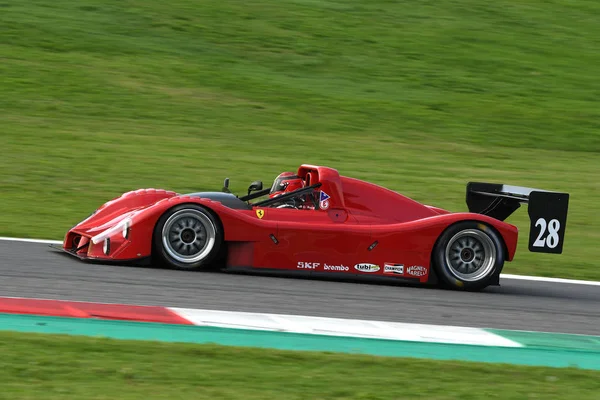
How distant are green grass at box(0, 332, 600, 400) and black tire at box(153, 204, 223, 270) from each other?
2401mm

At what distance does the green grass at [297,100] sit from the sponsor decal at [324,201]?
9.28 feet

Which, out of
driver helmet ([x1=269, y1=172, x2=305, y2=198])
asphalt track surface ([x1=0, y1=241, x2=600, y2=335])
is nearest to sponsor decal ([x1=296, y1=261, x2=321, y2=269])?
asphalt track surface ([x1=0, y1=241, x2=600, y2=335])

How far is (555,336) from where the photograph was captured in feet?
22.7

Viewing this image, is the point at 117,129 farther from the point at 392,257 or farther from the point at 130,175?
the point at 392,257

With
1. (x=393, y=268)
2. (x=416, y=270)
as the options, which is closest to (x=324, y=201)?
(x=393, y=268)

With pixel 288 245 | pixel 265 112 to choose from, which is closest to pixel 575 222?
pixel 288 245

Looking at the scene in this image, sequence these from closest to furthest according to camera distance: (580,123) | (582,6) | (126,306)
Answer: (126,306), (580,123), (582,6)

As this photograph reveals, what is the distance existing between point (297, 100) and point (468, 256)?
1089cm

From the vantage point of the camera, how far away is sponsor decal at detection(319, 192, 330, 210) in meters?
8.34

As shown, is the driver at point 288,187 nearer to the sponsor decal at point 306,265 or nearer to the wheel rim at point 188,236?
the sponsor decal at point 306,265

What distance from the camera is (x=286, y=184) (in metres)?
8.86

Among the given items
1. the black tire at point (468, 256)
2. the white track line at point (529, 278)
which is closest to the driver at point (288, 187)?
the black tire at point (468, 256)

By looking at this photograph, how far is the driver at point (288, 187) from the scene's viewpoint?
8.50 metres

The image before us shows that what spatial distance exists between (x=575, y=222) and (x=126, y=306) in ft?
25.8
